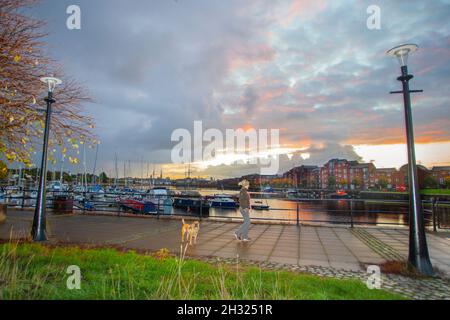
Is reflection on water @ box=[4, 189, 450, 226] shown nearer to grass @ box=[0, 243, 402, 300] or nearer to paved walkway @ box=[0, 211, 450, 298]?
paved walkway @ box=[0, 211, 450, 298]

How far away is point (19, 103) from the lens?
18.4 feet

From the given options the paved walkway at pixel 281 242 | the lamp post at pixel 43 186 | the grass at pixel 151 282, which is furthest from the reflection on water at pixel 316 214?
the lamp post at pixel 43 186

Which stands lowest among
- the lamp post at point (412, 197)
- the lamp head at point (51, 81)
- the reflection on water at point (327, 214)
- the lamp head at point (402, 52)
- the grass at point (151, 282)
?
the reflection on water at point (327, 214)

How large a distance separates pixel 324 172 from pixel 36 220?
136002mm

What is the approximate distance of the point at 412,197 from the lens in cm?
488

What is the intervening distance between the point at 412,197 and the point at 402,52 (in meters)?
2.85

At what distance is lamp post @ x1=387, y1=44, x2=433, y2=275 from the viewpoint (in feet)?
15.3

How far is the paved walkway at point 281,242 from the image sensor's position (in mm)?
5410

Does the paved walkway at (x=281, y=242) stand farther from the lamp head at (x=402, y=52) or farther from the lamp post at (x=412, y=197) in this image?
the lamp head at (x=402, y=52)

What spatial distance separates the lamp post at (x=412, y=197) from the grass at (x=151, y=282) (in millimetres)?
1665

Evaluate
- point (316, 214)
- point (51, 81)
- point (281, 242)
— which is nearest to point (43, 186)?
point (51, 81)

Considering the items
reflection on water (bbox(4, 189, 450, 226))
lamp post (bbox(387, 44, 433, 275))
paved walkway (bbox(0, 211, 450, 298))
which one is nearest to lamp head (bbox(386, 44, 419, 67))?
lamp post (bbox(387, 44, 433, 275))

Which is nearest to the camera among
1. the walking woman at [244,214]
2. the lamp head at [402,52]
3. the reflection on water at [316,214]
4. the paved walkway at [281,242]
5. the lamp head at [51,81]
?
the lamp head at [402,52]
